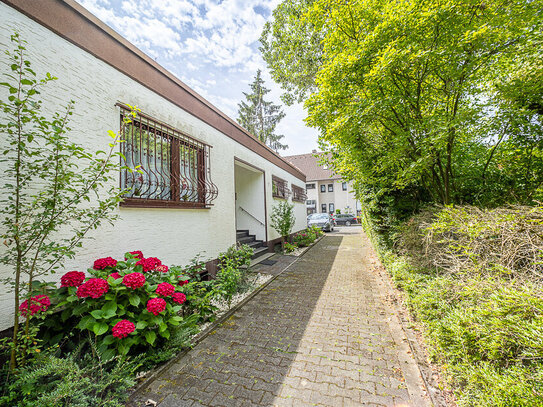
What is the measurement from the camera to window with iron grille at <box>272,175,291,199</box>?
903cm

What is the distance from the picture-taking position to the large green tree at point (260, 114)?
2122 cm

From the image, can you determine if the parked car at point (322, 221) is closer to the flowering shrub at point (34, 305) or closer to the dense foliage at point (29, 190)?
the dense foliage at point (29, 190)

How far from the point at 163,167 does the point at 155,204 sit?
758 mm

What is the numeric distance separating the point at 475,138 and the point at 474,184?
3.36 feet

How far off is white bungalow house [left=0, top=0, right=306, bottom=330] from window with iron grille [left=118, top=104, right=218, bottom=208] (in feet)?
0.06

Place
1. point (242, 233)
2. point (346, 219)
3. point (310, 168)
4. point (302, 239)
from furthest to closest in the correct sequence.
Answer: point (310, 168) → point (346, 219) → point (302, 239) → point (242, 233)

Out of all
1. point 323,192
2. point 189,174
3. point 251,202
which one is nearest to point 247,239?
point 251,202

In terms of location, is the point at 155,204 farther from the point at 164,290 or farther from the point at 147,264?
the point at 164,290

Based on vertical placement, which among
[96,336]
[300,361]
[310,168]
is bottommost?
[300,361]

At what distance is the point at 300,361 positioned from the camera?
2.50 meters

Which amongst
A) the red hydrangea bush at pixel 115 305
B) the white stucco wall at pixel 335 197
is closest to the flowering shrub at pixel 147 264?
the red hydrangea bush at pixel 115 305

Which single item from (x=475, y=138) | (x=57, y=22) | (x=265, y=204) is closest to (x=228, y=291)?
(x=57, y=22)

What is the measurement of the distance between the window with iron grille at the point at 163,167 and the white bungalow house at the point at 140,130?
18 mm

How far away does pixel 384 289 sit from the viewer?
486 centimetres
